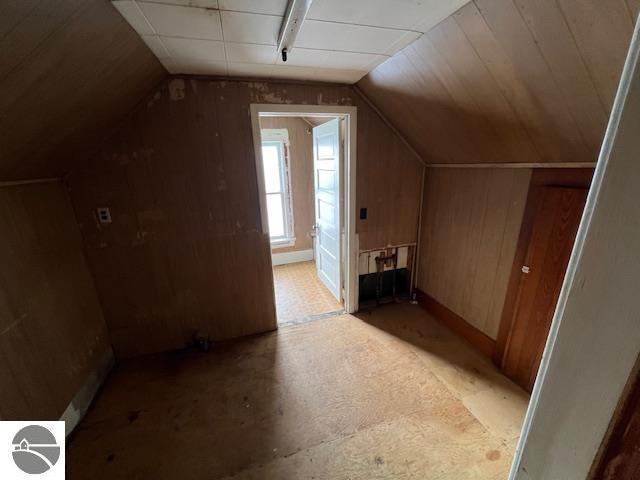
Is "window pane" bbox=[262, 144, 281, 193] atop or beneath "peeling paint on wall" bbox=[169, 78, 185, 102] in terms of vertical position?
beneath

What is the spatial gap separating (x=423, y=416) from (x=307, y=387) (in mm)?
799

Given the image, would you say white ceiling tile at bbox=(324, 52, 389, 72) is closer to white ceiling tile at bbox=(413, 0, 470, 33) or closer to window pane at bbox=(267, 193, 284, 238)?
white ceiling tile at bbox=(413, 0, 470, 33)

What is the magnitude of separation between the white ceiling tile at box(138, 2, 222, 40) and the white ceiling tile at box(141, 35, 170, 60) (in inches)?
3.0

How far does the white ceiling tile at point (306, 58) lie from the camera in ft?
5.17

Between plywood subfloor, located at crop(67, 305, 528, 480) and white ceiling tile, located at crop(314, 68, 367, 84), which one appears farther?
white ceiling tile, located at crop(314, 68, 367, 84)

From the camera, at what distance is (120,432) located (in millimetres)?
1625

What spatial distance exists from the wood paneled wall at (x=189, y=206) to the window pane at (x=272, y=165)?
1.78 meters

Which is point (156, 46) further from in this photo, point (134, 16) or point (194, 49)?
point (134, 16)

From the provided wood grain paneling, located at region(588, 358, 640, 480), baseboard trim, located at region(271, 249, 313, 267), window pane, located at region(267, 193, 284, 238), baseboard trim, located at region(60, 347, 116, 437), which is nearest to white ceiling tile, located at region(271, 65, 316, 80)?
wood grain paneling, located at region(588, 358, 640, 480)

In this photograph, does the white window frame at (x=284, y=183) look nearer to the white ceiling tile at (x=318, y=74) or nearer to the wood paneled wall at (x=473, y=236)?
the white ceiling tile at (x=318, y=74)

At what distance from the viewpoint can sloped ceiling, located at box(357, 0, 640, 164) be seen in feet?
3.14

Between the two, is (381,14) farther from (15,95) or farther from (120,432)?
(120,432)

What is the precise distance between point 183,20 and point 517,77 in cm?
161

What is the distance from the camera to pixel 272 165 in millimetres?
3996
